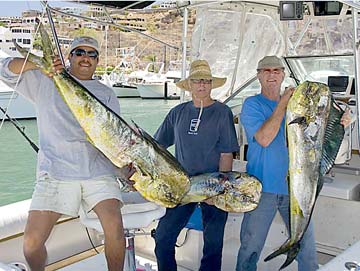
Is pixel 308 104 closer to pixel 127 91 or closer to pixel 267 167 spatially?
pixel 267 167

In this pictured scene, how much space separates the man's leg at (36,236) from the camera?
2631mm

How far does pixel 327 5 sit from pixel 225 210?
8.88 feet

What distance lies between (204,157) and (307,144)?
0.82 meters

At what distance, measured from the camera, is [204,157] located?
320cm

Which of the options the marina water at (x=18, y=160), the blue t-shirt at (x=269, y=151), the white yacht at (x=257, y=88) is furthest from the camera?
the marina water at (x=18, y=160)

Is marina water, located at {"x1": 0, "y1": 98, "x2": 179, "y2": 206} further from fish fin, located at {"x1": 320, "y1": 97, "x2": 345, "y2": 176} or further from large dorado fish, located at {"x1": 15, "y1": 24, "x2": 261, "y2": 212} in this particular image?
fish fin, located at {"x1": 320, "y1": 97, "x2": 345, "y2": 176}

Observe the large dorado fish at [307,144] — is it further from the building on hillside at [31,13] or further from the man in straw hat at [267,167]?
the building on hillside at [31,13]

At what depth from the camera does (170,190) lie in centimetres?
266

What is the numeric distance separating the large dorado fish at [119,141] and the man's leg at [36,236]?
50 cm

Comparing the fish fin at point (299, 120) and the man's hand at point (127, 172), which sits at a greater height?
the fish fin at point (299, 120)

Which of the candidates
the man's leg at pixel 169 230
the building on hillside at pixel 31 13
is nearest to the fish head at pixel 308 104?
the man's leg at pixel 169 230

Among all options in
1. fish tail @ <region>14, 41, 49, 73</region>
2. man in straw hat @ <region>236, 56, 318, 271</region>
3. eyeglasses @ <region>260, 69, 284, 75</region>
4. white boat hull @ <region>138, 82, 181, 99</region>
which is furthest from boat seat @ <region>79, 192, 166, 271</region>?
white boat hull @ <region>138, 82, 181, 99</region>

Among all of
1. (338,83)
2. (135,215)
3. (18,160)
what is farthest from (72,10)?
(18,160)

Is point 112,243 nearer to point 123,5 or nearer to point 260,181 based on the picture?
point 260,181
